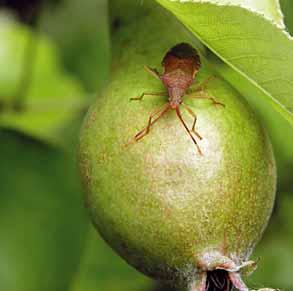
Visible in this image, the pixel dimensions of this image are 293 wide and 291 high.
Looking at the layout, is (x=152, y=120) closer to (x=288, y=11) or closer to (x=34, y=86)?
Answer: (x=288, y=11)

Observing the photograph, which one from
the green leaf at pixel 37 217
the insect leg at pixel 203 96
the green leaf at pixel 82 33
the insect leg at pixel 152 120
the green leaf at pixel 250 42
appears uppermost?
the green leaf at pixel 250 42

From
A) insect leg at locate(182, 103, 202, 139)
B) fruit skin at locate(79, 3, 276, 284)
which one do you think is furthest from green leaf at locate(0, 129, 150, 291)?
insect leg at locate(182, 103, 202, 139)

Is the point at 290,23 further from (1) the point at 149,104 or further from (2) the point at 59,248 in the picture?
(2) the point at 59,248

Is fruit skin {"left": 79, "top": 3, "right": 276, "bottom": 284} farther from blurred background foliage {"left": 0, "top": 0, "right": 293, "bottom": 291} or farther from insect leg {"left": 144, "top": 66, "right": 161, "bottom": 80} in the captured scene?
blurred background foliage {"left": 0, "top": 0, "right": 293, "bottom": 291}

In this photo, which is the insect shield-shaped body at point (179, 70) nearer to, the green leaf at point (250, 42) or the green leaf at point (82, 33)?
the green leaf at point (250, 42)

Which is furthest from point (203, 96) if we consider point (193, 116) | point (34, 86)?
point (34, 86)

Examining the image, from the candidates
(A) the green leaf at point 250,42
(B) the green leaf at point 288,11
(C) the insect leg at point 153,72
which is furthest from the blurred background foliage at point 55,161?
(A) the green leaf at point 250,42

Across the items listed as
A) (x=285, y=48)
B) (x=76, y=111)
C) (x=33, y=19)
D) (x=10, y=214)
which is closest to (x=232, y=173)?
(x=285, y=48)
